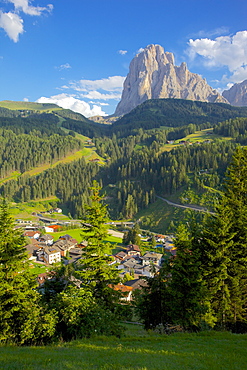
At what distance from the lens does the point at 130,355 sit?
1242cm

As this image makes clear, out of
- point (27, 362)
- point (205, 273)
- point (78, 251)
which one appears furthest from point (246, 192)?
point (78, 251)

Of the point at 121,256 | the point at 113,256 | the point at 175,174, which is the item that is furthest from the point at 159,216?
the point at 113,256

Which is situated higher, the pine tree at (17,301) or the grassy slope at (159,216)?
the pine tree at (17,301)

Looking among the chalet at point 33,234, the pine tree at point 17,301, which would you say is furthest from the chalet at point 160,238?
the pine tree at point 17,301

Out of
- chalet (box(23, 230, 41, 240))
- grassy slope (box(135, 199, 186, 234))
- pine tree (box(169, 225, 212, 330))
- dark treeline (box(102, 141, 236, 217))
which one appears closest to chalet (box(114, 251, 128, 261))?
grassy slope (box(135, 199, 186, 234))

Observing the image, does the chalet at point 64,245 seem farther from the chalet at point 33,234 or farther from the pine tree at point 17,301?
the pine tree at point 17,301

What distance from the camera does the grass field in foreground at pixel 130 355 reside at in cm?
1061

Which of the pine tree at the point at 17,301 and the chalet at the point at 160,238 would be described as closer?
the pine tree at the point at 17,301

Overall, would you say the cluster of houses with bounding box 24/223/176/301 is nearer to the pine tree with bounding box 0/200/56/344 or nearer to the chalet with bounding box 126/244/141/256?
the chalet with bounding box 126/244/141/256

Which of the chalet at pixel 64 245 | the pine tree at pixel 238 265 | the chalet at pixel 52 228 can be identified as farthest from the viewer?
the chalet at pixel 52 228

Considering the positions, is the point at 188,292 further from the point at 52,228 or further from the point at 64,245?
the point at 52,228

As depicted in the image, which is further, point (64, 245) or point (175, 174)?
point (175, 174)

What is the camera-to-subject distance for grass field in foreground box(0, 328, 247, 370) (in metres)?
10.6

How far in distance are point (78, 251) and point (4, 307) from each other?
7580 cm
